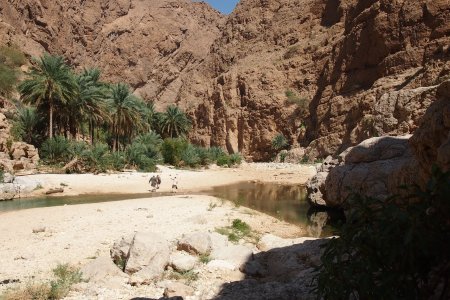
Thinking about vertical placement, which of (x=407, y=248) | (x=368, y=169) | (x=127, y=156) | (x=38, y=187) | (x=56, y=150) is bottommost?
(x=38, y=187)

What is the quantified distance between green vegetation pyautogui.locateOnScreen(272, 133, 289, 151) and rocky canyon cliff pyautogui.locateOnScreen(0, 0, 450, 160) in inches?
47.3

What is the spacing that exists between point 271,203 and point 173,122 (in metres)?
34.5

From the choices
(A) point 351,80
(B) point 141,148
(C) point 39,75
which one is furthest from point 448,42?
(C) point 39,75

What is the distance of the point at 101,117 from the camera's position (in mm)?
34656

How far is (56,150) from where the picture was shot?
86.8ft

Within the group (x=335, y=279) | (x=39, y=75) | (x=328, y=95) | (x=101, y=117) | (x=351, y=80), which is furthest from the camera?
(x=328, y=95)

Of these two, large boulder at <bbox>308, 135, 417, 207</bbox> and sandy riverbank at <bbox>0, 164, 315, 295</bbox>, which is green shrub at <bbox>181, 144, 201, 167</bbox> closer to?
sandy riverbank at <bbox>0, 164, 315, 295</bbox>

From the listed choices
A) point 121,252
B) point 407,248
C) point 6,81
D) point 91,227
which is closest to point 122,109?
point 6,81

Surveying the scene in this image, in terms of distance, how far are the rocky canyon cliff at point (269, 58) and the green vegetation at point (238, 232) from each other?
11.4m

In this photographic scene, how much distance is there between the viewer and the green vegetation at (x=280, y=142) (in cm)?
5078

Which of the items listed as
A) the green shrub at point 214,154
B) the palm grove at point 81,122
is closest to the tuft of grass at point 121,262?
the palm grove at point 81,122

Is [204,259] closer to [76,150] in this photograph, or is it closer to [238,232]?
[238,232]

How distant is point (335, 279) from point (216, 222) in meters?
8.20

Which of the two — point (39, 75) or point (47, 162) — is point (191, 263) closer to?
point (47, 162)
